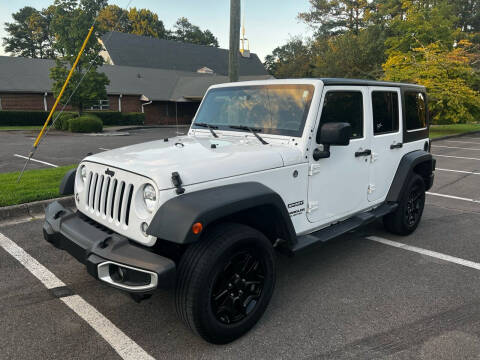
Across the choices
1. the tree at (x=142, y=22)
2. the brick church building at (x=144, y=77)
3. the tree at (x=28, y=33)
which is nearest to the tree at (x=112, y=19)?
the tree at (x=142, y=22)

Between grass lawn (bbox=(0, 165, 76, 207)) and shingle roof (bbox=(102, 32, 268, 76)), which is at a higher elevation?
shingle roof (bbox=(102, 32, 268, 76))

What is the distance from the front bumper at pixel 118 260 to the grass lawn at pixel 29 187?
374cm

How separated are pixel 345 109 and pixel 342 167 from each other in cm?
60

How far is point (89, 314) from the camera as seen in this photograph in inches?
126

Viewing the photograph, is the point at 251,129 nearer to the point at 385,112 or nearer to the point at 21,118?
the point at 385,112

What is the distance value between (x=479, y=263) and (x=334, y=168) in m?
2.16

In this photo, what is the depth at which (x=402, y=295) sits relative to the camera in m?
3.55

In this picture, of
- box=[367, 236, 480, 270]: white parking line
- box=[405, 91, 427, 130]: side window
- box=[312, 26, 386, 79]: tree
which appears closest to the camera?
box=[367, 236, 480, 270]: white parking line

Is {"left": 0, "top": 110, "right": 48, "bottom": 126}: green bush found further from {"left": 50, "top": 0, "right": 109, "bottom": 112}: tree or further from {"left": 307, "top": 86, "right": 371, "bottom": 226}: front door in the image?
{"left": 307, "top": 86, "right": 371, "bottom": 226}: front door

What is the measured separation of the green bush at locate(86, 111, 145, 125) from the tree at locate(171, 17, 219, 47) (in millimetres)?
45653

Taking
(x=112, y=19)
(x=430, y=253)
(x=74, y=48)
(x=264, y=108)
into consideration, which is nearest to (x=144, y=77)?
(x=74, y=48)

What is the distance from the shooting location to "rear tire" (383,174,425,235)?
4.83 m

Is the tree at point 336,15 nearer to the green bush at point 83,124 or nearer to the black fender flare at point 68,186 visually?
the green bush at point 83,124

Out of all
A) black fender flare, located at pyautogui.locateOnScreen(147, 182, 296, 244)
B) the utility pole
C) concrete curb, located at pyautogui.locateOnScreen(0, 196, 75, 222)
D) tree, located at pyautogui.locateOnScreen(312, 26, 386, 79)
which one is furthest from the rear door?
tree, located at pyautogui.locateOnScreen(312, 26, 386, 79)
